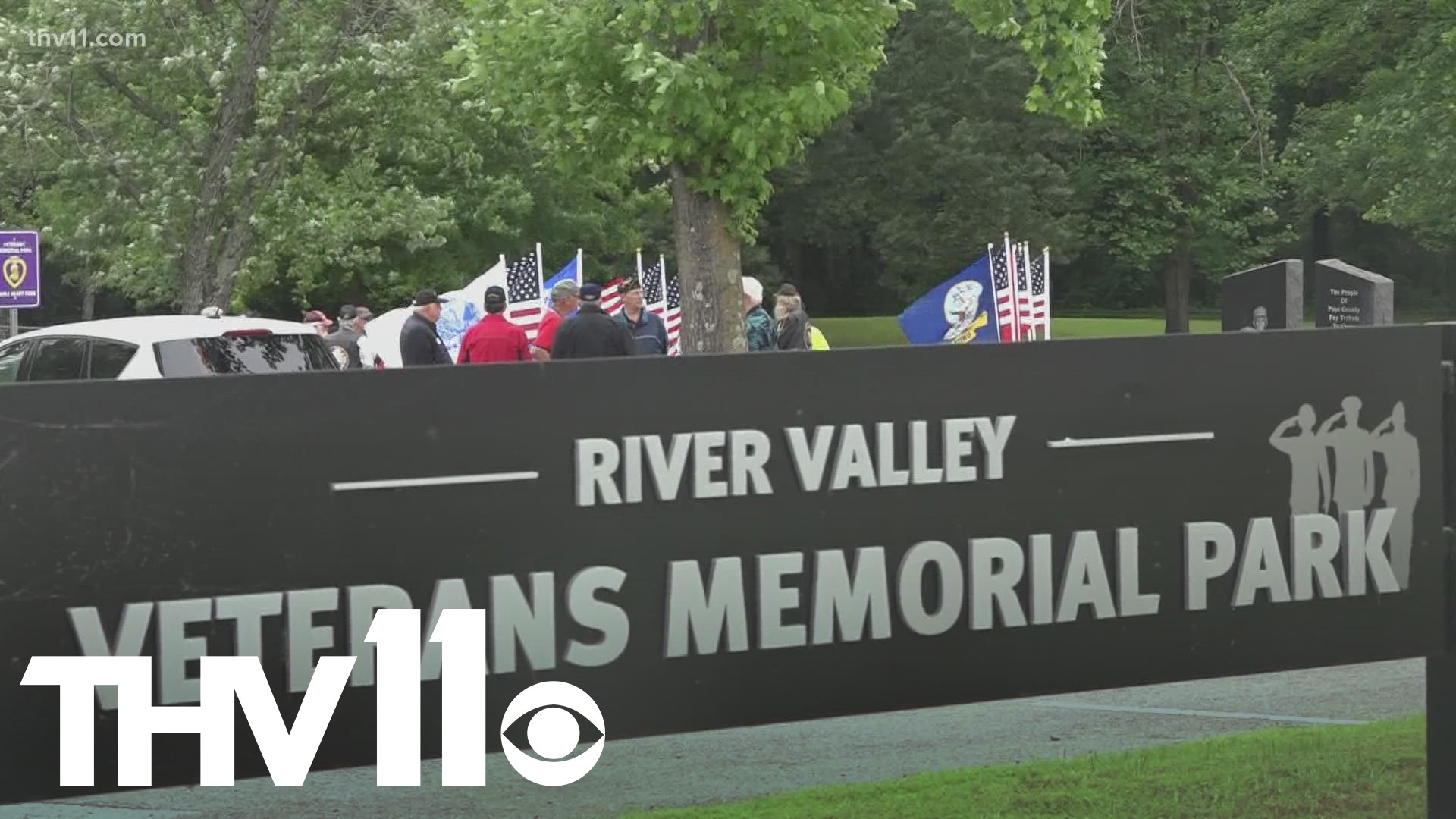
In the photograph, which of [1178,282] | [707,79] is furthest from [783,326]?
[1178,282]

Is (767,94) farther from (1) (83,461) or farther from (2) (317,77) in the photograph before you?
(1) (83,461)

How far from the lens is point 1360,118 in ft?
114

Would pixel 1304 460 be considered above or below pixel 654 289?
below

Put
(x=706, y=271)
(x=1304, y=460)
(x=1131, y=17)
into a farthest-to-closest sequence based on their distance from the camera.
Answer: (x=1131, y=17)
(x=706, y=271)
(x=1304, y=460)

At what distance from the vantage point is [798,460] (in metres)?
4.24

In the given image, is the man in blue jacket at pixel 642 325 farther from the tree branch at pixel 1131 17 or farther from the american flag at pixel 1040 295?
the american flag at pixel 1040 295

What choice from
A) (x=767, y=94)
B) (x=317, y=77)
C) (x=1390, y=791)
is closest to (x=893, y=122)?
(x=317, y=77)

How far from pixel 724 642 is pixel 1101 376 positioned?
3.29 ft

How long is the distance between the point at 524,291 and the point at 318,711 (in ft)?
69.4

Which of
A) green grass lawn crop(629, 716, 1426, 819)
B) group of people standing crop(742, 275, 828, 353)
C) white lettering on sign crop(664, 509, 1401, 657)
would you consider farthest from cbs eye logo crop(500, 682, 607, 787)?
group of people standing crop(742, 275, 828, 353)

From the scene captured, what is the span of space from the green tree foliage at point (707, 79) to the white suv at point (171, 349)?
572 centimetres

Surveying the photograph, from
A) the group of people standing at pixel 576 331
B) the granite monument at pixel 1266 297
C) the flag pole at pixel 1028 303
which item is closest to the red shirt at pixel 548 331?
the group of people standing at pixel 576 331

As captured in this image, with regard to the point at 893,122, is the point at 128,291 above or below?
below

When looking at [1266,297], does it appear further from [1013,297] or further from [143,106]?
[143,106]
